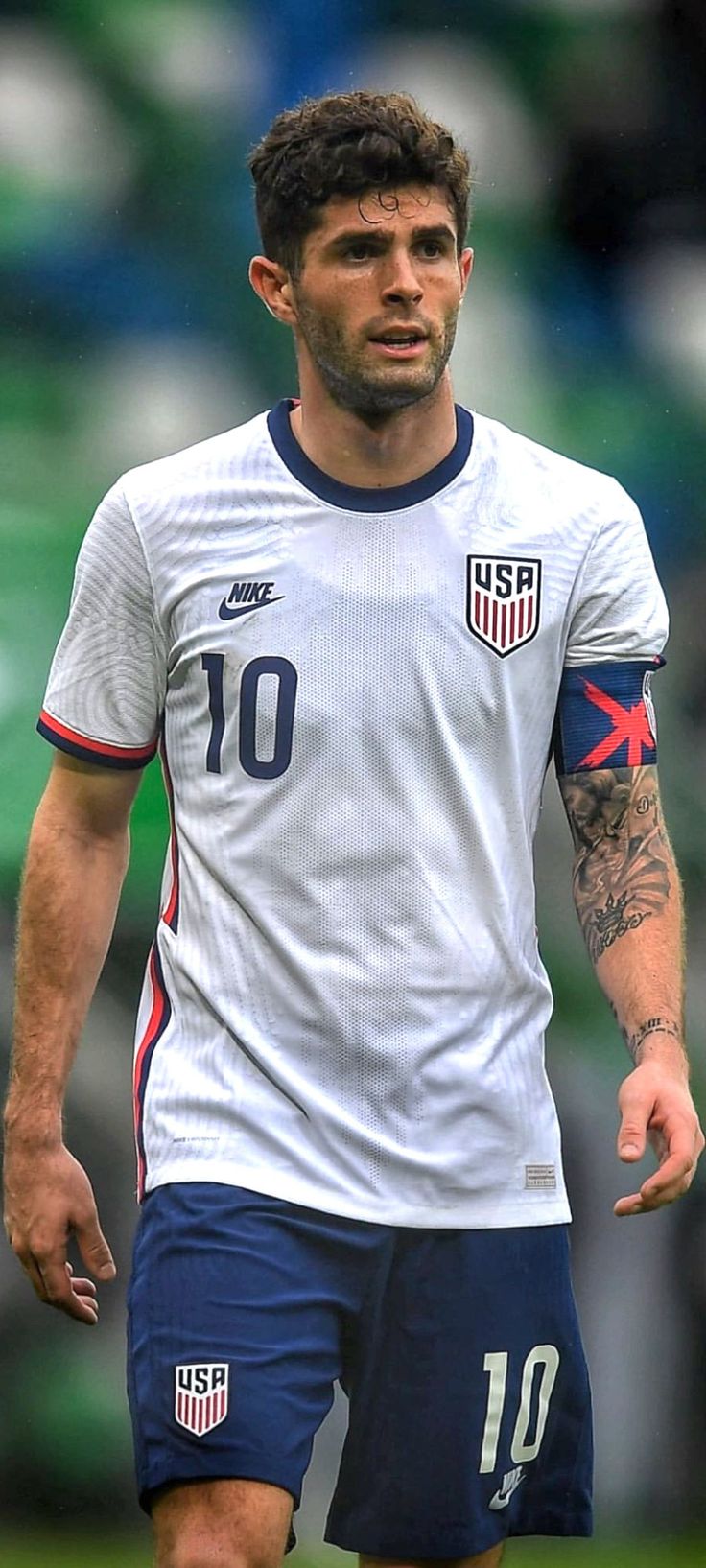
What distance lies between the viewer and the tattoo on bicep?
3.22 metres

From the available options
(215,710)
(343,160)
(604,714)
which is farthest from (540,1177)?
(343,160)

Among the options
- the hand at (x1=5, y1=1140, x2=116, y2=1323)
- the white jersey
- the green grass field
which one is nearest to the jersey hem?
the white jersey

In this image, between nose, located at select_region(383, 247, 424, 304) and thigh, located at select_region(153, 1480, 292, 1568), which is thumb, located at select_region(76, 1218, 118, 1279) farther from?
nose, located at select_region(383, 247, 424, 304)

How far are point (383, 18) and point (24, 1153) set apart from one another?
241 centimetres

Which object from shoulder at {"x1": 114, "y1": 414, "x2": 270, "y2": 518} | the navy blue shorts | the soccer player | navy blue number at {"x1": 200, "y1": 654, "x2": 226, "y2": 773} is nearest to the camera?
the navy blue shorts

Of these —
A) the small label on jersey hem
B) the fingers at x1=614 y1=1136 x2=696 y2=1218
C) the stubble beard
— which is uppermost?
the stubble beard

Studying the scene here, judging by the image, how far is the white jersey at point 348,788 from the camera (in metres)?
3.07

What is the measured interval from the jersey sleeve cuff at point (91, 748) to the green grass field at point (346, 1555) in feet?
6.47

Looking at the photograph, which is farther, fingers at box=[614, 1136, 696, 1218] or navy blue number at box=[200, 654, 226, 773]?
navy blue number at box=[200, 654, 226, 773]

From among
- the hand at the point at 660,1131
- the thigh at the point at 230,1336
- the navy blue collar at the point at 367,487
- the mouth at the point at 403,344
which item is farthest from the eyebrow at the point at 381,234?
the thigh at the point at 230,1336

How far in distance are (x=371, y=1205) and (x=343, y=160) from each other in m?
1.27

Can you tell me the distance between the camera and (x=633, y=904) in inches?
126

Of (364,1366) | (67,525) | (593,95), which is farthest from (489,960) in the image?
(593,95)

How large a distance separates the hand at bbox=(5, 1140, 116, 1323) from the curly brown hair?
1151 mm
